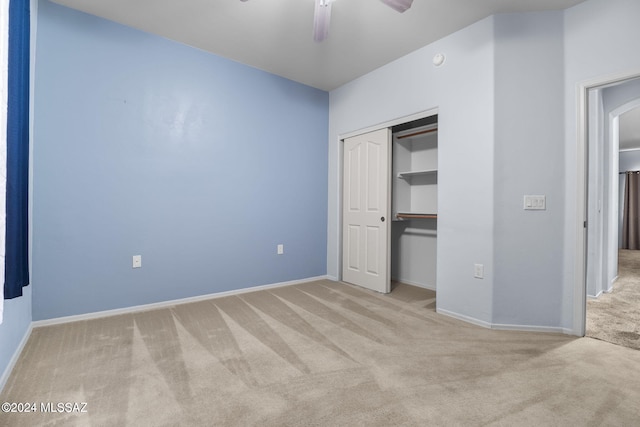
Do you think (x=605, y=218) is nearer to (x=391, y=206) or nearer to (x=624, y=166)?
(x=391, y=206)

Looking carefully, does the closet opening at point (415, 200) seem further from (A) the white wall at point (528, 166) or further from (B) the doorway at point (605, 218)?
(B) the doorway at point (605, 218)

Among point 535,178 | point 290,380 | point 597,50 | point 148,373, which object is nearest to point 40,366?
point 148,373

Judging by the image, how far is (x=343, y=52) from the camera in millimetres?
3148

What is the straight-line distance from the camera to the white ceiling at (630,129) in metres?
4.89

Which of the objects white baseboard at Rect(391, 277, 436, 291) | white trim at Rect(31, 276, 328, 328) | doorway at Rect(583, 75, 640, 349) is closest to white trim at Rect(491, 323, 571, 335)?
doorway at Rect(583, 75, 640, 349)

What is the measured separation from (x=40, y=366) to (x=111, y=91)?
87.6 inches

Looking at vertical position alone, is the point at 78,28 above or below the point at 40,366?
above

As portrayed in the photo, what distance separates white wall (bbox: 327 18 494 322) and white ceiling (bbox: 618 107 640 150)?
4104 mm

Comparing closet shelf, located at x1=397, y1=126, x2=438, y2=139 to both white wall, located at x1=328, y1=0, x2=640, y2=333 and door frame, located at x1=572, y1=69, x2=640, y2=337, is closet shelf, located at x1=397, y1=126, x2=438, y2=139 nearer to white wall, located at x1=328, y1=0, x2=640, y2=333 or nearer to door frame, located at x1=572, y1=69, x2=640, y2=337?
white wall, located at x1=328, y1=0, x2=640, y2=333

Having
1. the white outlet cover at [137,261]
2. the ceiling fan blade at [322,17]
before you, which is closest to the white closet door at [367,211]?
the ceiling fan blade at [322,17]

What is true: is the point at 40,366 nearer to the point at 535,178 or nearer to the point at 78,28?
the point at 78,28

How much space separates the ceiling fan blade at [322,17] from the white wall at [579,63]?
193 centimetres

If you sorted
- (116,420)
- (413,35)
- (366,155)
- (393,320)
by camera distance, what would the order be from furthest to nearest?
(366,155), (413,35), (393,320), (116,420)

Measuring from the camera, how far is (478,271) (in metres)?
2.59
